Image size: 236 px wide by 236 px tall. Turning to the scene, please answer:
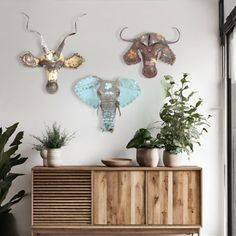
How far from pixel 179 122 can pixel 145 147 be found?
362mm

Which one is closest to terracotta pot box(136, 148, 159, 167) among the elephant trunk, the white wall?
the white wall

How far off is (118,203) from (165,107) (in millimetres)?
916

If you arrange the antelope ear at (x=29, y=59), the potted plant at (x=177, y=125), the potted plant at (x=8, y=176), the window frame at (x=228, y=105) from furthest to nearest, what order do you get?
1. the antelope ear at (x=29, y=59)
2. the window frame at (x=228, y=105)
3. the potted plant at (x=177, y=125)
4. the potted plant at (x=8, y=176)

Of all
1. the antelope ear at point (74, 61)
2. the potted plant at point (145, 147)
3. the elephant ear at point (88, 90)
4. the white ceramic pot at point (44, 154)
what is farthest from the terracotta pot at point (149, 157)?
the antelope ear at point (74, 61)

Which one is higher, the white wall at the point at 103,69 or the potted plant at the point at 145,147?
the white wall at the point at 103,69

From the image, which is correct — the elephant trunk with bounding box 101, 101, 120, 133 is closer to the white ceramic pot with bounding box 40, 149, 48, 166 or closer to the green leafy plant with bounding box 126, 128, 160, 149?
the green leafy plant with bounding box 126, 128, 160, 149

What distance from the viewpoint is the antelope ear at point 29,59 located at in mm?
3885

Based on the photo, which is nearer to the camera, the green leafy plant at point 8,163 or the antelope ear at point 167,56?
the green leafy plant at point 8,163

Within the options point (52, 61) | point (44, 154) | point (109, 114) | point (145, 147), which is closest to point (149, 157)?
point (145, 147)

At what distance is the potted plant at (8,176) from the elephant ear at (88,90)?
0.64 meters

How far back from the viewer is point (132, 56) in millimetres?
3895

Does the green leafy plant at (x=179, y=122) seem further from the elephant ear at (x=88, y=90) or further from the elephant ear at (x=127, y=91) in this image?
the elephant ear at (x=88, y=90)

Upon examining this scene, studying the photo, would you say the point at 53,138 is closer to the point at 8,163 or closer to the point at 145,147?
the point at 8,163

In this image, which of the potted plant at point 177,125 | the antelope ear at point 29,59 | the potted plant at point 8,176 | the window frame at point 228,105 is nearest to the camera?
the potted plant at point 8,176
